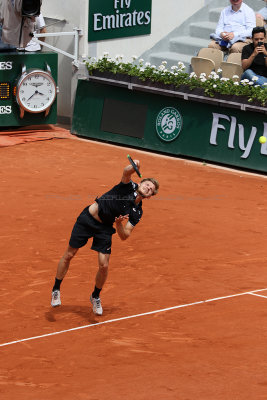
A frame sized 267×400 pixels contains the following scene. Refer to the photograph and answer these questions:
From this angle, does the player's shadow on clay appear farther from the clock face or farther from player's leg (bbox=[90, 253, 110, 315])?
the clock face

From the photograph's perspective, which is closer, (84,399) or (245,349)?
(84,399)

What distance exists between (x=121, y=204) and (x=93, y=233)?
544mm

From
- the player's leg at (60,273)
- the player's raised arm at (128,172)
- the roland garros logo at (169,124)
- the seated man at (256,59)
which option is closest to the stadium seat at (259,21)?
the seated man at (256,59)

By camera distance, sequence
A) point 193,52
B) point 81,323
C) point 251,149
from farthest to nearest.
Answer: point 193,52, point 251,149, point 81,323

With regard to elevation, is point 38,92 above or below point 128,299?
above

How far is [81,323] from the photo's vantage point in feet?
33.6

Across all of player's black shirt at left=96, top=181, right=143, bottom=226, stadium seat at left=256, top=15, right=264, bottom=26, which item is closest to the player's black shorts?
player's black shirt at left=96, top=181, right=143, bottom=226

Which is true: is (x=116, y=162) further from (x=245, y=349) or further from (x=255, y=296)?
(x=245, y=349)

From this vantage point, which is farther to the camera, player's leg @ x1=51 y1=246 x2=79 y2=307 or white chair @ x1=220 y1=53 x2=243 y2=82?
white chair @ x1=220 y1=53 x2=243 y2=82

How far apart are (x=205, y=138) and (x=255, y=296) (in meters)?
7.99

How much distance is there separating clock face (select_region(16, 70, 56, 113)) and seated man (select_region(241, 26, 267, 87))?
4.55 meters

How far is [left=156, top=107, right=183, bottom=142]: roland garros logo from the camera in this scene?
1900 cm

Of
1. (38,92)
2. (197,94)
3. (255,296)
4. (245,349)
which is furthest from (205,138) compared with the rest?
(245,349)

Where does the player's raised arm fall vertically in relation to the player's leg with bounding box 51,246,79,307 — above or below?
above
